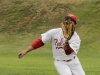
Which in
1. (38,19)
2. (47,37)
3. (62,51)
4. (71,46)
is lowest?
(38,19)

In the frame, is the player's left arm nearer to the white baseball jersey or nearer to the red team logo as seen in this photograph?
the white baseball jersey

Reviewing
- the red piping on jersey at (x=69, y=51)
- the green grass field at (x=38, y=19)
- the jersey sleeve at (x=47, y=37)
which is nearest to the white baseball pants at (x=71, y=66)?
the red piping on jersey at (x=69, y=51)

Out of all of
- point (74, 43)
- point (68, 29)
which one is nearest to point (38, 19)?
point (74, 43)

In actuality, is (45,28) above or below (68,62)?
below

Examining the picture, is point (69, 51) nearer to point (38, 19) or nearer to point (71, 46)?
point (71, 46)

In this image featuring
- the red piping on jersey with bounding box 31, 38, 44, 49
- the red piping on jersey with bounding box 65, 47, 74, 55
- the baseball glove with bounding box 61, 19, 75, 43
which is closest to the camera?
the baseball glove with bounding box 61, 19, 75, 43

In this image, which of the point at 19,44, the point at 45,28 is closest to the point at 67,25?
the point at 19,44

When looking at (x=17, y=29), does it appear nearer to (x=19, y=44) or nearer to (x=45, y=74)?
(x=19, y=44)

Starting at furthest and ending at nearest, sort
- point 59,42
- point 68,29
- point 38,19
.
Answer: point 38,19 < point 59,42 < point 68,29

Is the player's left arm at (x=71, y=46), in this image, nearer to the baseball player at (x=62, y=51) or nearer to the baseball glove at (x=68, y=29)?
the baseball player at (x=62, y=51)

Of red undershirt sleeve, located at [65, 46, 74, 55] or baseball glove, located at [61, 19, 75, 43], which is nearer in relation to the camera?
baseball glove, located at [61, 19, 75, 43]

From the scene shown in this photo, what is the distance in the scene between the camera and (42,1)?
4419 centimetres

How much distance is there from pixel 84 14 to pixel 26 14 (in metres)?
6.41

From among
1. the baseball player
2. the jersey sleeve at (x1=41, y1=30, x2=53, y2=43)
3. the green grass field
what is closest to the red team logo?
the baseball player
